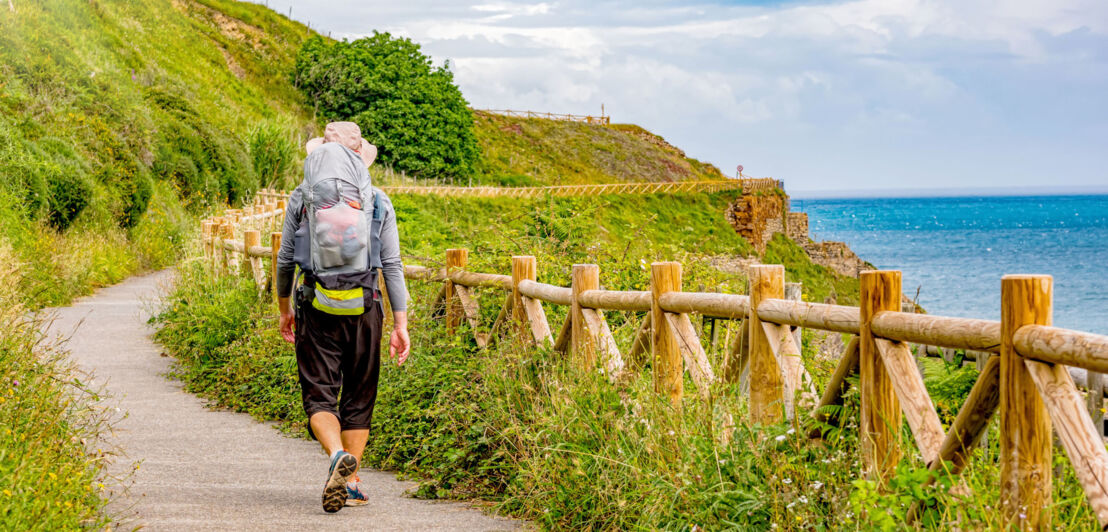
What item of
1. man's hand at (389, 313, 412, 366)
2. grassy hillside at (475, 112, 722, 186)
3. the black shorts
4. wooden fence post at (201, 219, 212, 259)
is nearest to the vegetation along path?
the black shorts

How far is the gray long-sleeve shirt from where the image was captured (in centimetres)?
573

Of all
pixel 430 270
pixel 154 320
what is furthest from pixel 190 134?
pixel 430 270

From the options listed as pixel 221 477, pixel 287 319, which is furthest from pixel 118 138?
pixel 287 319

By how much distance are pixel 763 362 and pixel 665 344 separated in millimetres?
844

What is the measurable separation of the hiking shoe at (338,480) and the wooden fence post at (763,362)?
207 cm

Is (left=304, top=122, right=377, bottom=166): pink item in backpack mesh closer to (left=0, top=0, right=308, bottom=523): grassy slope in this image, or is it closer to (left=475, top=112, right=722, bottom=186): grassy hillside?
(left=0, top=0, right=308, bottom=523): grassy slope

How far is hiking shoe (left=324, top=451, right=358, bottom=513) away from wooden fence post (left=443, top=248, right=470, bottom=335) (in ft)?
8.70

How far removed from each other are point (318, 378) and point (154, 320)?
28.5 ft

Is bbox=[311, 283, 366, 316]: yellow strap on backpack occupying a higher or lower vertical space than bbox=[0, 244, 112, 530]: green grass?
higher

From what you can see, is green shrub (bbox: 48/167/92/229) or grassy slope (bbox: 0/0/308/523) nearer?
grassy slope (bbox: 0/0/308/523)

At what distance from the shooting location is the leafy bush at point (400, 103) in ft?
197

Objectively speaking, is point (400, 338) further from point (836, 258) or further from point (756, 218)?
point (756, 218)

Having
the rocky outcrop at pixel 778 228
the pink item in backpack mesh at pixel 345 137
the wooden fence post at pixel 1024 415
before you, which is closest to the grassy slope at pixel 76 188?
the pink item in backpack mesh at pixel 345 137

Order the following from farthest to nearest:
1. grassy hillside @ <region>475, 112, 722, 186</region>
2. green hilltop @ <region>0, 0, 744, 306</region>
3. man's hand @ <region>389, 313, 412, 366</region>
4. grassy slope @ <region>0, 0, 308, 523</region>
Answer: grassy hillside @ <region>475, 112, 722, 186</region> < green hilltop @ <region>0, 0, 744, 306</region> < man's hand @ <region>389, 313, 412, 366</region> < grassy slope @ <region>0, 0, 308, 523</region>
